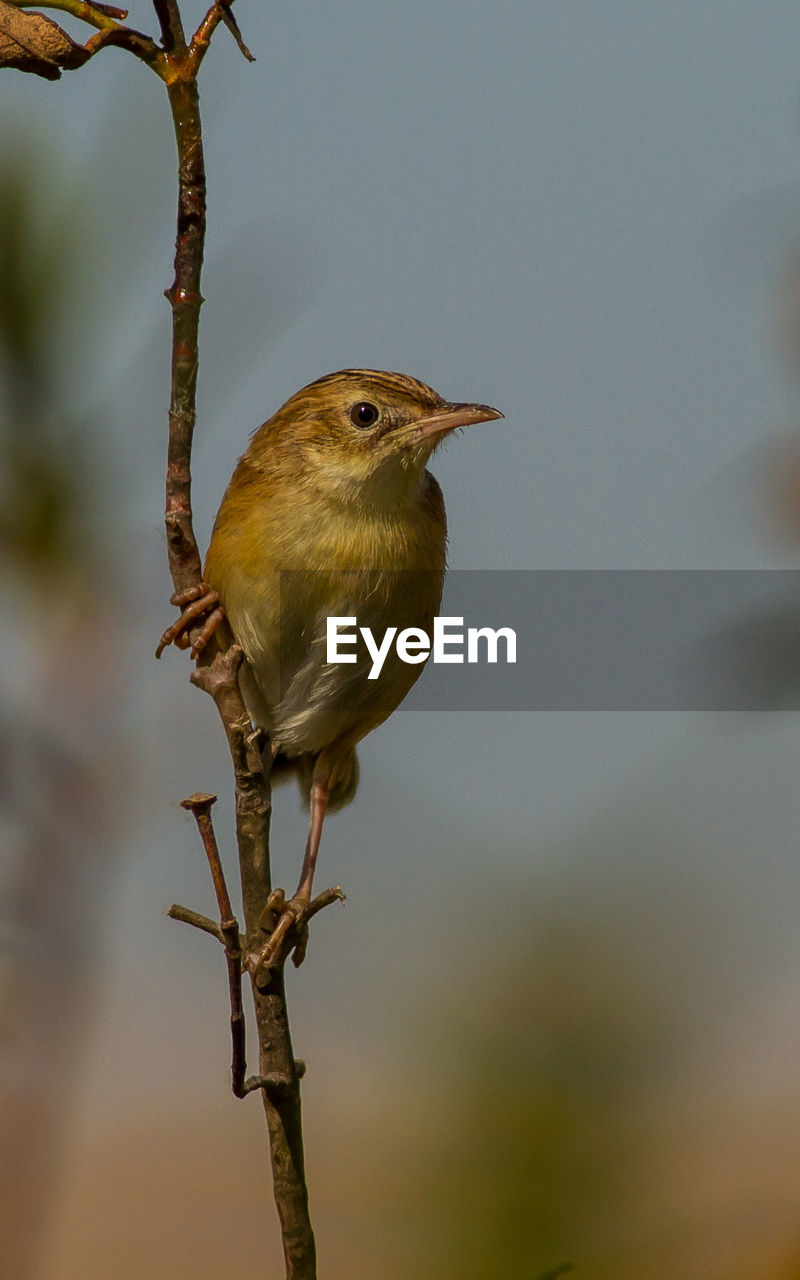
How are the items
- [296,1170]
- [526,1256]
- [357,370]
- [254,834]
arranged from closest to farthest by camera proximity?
[526,1256] → [296,1170] → [254,834] → [357,370]

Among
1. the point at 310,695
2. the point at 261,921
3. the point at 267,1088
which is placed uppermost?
the point at 310,695

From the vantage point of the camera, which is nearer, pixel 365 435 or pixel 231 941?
pixel 231 941

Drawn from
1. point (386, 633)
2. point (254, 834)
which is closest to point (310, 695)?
point (386, 633)

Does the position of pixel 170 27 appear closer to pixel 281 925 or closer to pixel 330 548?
pixel 281 925

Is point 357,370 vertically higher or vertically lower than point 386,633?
higher

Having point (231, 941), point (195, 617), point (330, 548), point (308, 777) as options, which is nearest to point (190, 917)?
point (231, 941)

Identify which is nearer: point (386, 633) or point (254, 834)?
point (254, 834)

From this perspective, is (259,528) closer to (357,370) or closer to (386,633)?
(386,633)

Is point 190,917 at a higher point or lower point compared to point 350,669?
lower
